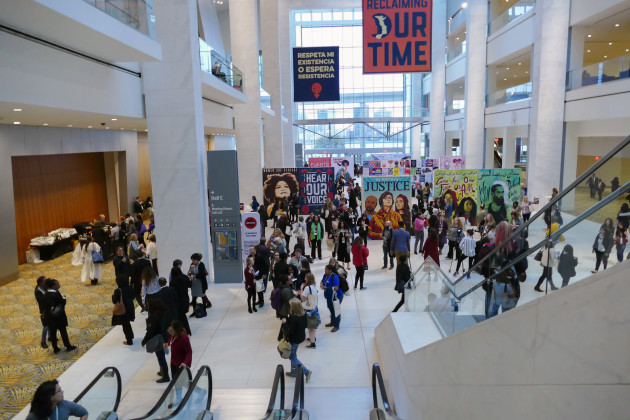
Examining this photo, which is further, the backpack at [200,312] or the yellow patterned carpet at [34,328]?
the backpack at [200,312]

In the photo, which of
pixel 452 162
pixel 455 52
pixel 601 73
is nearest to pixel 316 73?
pixel 452 162

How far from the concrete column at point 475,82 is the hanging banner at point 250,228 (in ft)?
61.5

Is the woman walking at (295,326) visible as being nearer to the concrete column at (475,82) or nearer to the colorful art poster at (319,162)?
the concrete column at (475,82)

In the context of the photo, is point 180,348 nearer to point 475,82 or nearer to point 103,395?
point 103,395

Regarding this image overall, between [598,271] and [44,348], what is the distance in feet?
29.9

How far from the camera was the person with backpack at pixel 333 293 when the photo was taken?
912 centimetres

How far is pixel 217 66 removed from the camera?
16375 millimetres

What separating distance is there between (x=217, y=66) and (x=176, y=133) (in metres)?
5.08

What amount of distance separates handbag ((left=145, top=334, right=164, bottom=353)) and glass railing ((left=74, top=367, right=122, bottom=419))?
98cm

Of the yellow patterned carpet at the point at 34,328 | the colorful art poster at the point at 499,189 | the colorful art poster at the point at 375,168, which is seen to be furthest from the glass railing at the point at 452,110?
the yellow patterned carpet at the point at 34,328

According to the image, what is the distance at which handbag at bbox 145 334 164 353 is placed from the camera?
7.32m

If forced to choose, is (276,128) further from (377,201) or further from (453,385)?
(453,385)

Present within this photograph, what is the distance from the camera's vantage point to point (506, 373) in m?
3.52

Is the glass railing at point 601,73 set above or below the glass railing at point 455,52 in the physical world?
below
